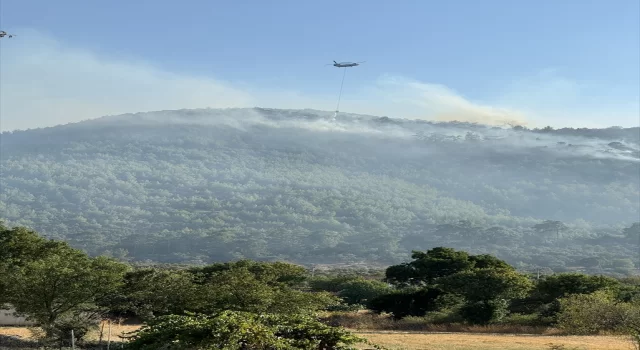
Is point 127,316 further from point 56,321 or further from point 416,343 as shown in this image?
point 416,343

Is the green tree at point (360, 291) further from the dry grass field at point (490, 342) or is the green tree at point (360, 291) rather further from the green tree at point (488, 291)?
the dry grass field at point (490, 342)

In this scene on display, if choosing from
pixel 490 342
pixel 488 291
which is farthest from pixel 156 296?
pixel 488 291

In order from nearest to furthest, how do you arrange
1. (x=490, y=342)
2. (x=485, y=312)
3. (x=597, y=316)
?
(x=490, y=342), (x=597, y=316), (x=485, y=312)

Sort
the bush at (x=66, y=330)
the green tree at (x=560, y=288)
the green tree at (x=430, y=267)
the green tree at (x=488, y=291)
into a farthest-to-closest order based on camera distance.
Answer: the green tree at (x=430, y=267)
the green tree at (x=560, y=288)
the green tree at (x=488, y=291)
the bush at (x=66, y=330)

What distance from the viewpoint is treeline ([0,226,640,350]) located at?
17.9 meters

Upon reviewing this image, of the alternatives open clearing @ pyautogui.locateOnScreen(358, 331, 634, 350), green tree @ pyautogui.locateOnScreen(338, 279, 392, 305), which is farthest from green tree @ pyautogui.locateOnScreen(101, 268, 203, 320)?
green tree @ pyautogui.locateOnScreen(338, 279, 392, 305)

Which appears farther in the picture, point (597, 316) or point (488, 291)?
point (488, 291)

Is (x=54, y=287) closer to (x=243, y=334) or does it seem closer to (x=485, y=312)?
(x=243, y=334)

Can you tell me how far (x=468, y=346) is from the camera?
1620 inches

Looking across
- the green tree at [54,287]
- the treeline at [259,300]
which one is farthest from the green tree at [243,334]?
the green tree at [54,287]

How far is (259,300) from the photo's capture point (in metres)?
37.9

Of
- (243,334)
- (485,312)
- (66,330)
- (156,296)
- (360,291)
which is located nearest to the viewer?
(243,334)

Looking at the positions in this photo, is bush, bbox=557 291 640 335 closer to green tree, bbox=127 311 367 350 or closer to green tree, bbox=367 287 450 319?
green tree, bbox=367 287 450 319

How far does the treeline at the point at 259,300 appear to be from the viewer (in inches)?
705
